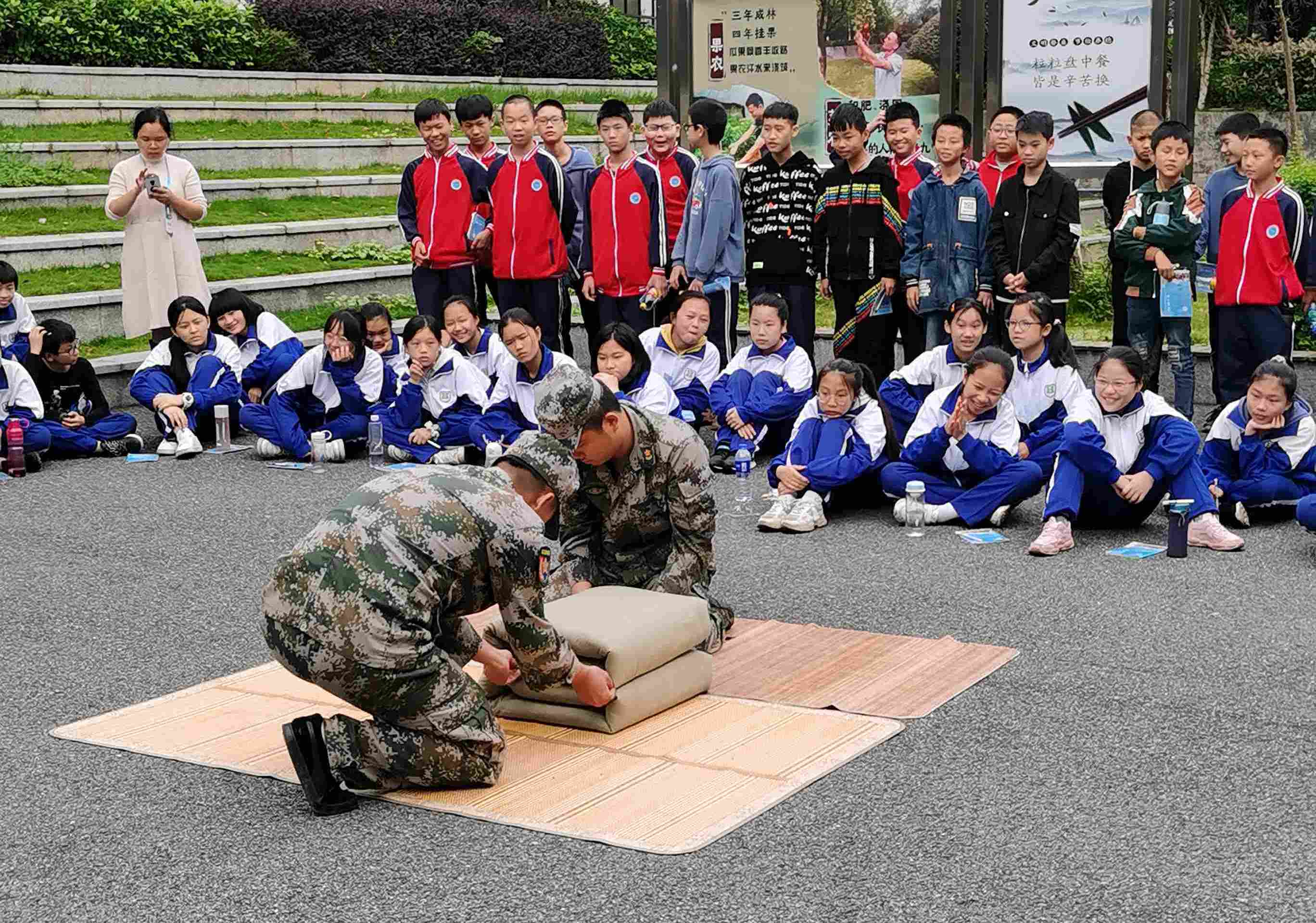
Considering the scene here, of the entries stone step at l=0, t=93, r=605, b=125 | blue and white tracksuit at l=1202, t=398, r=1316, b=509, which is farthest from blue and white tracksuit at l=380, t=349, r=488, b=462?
stone step at l=0, t=93, r=605, b=125

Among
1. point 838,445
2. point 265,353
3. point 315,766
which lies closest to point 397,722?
point 315,766

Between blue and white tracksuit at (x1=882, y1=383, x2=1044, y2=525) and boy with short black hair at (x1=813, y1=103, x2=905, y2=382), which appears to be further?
boy with short black hair at (x1=813, y1=103, x2=905, y2=382)

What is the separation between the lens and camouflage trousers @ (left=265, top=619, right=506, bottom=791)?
12.3 ft

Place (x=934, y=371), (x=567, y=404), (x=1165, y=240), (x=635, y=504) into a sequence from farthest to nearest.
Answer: (x=1165, y=240) → (x=934, y=371) → (x=635, y=504) → (x=567, y=404)

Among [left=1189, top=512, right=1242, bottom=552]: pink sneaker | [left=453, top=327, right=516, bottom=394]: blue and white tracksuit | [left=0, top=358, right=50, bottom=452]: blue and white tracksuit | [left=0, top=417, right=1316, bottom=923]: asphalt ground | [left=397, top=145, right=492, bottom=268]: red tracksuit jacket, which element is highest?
[left=397, top=145, right=492, bottom=268]: red tracksuit jacket

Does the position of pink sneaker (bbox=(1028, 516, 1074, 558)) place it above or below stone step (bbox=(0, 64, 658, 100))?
below

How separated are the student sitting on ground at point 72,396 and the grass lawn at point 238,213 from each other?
2800 mm

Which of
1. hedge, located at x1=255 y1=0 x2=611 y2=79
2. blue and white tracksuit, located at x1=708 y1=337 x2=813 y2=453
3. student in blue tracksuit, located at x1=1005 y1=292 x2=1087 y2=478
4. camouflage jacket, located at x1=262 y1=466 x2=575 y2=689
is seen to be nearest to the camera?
camouflage jacket, located at x1=262 y1=466 x2=575 y2=689

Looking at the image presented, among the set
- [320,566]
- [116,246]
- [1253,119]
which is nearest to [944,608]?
[320,566]

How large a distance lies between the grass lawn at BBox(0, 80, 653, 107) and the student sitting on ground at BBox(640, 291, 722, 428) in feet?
20.0

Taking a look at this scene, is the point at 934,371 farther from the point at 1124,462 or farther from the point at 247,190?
the point at 247,190

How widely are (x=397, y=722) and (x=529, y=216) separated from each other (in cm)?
581

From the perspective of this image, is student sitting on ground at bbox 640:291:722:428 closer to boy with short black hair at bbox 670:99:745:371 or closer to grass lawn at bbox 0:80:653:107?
boy with short black hair at bbox 670:99:745:371

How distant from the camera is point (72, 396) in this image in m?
8.87
